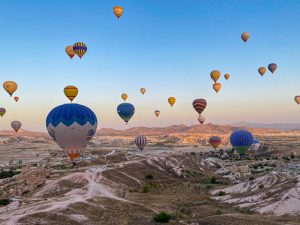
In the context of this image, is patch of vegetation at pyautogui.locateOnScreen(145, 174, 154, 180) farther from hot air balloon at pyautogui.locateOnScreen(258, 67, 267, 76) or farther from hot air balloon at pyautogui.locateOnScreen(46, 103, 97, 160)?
hot air balloon at pyautogui.locateOnScreen(258, 67, 267, 76)

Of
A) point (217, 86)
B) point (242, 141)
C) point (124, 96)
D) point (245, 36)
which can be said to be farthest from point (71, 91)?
point (124, 96)

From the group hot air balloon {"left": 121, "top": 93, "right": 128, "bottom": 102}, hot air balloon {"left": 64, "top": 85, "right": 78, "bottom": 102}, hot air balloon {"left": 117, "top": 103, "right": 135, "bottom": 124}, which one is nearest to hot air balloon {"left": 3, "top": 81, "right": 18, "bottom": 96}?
hot air balloon {"left": 117, "top": 103, "right": 135, "bottom": 124}

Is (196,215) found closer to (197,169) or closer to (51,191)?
(51,191)

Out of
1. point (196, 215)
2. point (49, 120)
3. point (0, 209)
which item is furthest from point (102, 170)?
point (196, 215)

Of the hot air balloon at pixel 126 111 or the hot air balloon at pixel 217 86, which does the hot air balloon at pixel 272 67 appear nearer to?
the hot air balloon at pixel 217 86

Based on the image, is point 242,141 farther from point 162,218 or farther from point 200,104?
point 162,218

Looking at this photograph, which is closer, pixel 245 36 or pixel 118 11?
pixel 118 11
